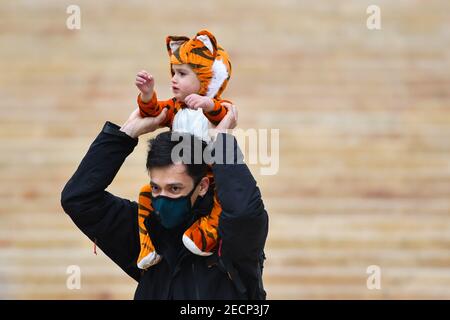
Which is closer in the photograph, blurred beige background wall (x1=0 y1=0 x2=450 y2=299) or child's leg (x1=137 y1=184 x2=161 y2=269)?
child's leg (x1=137 y1=184 x2=161 y2=269)

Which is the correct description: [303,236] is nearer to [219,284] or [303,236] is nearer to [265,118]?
[265,118]

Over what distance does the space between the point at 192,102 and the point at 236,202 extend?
361 millimetres

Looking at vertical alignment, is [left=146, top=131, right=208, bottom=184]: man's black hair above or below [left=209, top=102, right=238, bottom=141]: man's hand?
below

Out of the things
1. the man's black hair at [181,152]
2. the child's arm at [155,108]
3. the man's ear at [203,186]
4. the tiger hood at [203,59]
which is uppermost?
the tiger hood at [203,59]

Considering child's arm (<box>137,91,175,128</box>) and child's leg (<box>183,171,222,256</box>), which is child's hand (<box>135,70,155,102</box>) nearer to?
child's arm (<box>137,91,175,128</box>)

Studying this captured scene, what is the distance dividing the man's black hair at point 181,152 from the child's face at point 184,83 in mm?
Answer: 194

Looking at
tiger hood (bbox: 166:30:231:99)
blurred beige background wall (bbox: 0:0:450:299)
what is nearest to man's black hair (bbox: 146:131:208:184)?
tiger hood (bbox: 166:30:231:99)

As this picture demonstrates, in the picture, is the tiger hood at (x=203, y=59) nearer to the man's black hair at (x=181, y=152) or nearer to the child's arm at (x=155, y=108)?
the child's arm at (x=155, y=108)

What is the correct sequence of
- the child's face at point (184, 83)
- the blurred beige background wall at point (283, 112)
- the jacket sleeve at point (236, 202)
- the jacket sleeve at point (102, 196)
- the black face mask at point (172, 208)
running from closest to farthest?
the jacket sleeve at point (236, 202) < the black face mask at point (172, 208) < the jacket sleeve at point (102, 196) < the child's face at point (184, 83) < the blurred beige background wall at point (283, 112)

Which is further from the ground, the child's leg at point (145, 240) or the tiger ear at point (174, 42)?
the tiger ear at point (174, 42)

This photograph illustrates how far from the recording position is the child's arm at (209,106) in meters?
2.96

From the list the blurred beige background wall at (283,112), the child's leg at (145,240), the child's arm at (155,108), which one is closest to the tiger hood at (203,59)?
the child's arm at (155,108)

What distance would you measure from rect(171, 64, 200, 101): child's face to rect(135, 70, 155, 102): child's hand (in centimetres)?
14

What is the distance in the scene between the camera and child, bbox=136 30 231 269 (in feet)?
9.70
